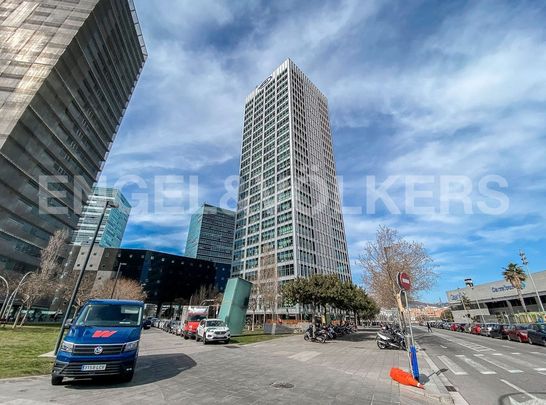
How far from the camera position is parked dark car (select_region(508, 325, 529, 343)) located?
23781mm

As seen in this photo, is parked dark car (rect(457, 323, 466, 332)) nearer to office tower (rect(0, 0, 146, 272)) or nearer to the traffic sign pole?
the traffic sign pole

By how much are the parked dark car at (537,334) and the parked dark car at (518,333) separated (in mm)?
804

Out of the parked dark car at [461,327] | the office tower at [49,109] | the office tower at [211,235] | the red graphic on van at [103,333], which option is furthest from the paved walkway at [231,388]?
the office tower at [211,235]

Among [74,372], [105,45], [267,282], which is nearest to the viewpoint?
[74,372]

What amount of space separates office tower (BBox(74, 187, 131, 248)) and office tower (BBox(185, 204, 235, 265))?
4021 centimetres

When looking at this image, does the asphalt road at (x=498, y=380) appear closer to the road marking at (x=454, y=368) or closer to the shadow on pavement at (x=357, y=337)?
the road marking at (x=454, y=368)

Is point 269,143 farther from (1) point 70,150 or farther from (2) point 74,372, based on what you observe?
(2) point 74,372

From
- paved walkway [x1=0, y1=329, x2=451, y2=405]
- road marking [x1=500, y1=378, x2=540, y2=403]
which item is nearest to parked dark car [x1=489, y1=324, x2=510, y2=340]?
road marking [x1=500, y1=378, x2=540, y2=403]

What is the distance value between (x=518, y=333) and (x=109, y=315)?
112 feet

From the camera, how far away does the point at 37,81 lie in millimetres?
44062

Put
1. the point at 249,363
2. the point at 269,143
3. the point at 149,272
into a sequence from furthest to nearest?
the point at 149,272
the point at 269,143
the point at 249,363

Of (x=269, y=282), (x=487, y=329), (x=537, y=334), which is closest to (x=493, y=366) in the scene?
(x=537, y=334)

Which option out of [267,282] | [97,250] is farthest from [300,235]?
[97,250]

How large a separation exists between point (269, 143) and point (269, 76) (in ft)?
109
